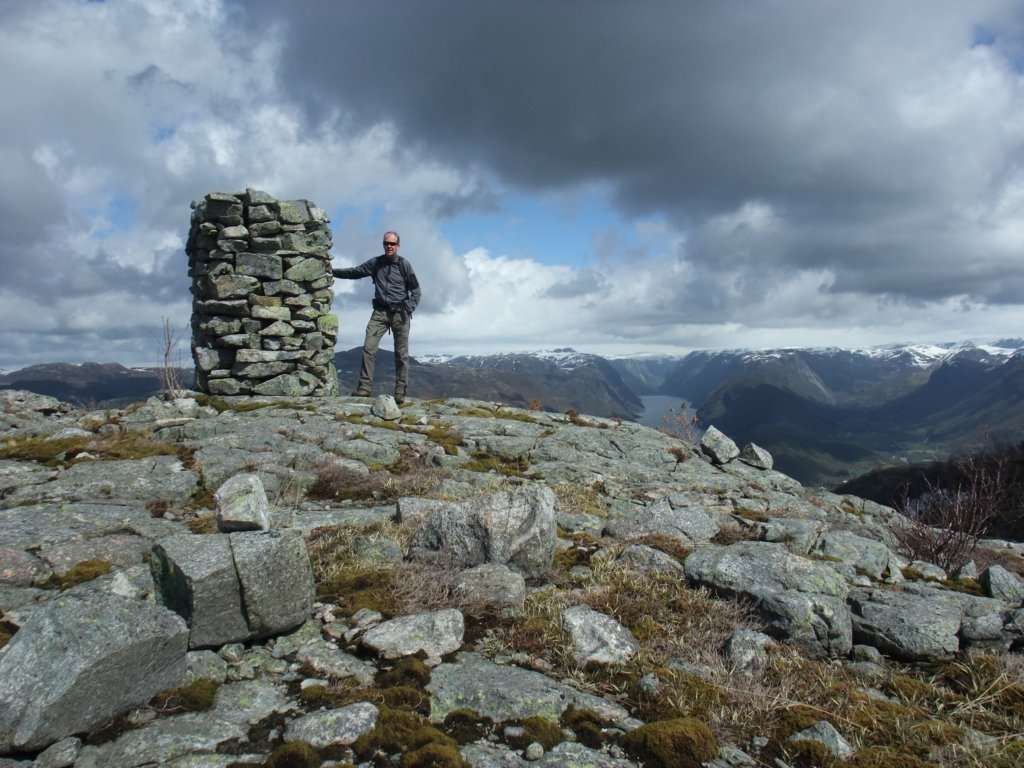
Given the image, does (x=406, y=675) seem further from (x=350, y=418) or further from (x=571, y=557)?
(x=350, y=418)

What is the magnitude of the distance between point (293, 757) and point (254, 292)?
64.3ft

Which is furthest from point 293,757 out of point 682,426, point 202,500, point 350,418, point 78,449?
point 682,426

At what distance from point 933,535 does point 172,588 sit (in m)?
13.8

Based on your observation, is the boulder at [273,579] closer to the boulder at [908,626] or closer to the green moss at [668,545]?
the green moss at [668,545]

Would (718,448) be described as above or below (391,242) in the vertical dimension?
below

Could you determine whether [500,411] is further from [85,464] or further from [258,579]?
[258,579]

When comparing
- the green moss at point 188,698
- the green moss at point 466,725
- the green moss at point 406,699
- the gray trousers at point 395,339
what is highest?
the gray trousers at point 395,339

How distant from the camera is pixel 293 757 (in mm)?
4145

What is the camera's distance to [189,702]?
4742mm

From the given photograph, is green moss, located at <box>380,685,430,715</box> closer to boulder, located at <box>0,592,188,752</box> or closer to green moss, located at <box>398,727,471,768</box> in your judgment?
green moss, located at <box>398,727,471,768</box>

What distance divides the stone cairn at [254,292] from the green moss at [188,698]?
1735cm

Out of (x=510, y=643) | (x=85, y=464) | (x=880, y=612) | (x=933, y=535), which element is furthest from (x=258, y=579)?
(x=933, y=535)

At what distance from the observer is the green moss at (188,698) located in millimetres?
4660

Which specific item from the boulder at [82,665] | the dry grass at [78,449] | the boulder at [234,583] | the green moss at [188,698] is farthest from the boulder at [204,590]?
the dry grass at [78,449]
